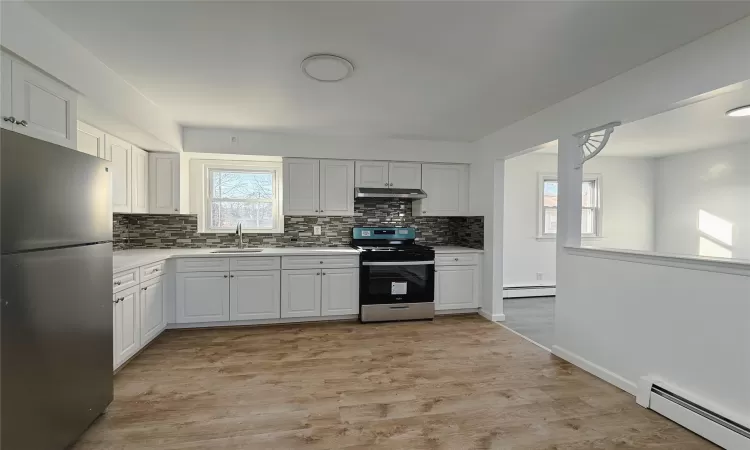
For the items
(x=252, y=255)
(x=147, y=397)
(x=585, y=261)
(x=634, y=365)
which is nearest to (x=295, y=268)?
(x=252, y=255)

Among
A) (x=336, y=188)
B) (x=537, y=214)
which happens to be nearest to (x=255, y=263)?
(x=336, y=188)

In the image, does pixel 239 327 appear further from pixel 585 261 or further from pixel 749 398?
pixel 749 398

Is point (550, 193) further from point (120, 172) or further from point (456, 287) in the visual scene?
point (120, 172)

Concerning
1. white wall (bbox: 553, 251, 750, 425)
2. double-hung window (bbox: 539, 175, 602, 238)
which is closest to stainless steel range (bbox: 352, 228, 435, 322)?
white wall (bbox: 553, 251, 750, 425)

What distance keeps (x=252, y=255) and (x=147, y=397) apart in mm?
1688

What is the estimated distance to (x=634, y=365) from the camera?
2.27 metres

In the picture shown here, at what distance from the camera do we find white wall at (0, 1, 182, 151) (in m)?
1.55

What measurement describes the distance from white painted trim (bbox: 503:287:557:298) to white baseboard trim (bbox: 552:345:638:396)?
2.21 meters

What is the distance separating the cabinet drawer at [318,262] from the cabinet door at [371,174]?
0.98 metres

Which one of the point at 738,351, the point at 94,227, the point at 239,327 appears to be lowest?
the point at 239,327

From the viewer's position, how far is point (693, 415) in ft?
6.11

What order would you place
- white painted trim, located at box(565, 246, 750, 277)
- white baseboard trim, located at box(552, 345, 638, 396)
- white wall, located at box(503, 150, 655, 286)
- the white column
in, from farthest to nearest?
white wall, located at box(503, 150, 655, 286) < the white column < white baseboard trim, located at box(552, 345, 638, 396) < white painted trim, located at box(565, 246, 750, 277)

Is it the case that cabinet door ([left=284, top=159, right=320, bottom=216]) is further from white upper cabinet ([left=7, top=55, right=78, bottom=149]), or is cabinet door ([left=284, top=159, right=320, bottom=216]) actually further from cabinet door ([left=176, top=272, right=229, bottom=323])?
white upper cabinet ([left=7, top=55, right=78, bottom=149])

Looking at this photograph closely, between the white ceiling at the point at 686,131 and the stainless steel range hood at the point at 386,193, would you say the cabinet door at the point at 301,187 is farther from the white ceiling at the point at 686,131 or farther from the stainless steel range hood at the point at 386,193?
the white ceiling at the point at 686,131
